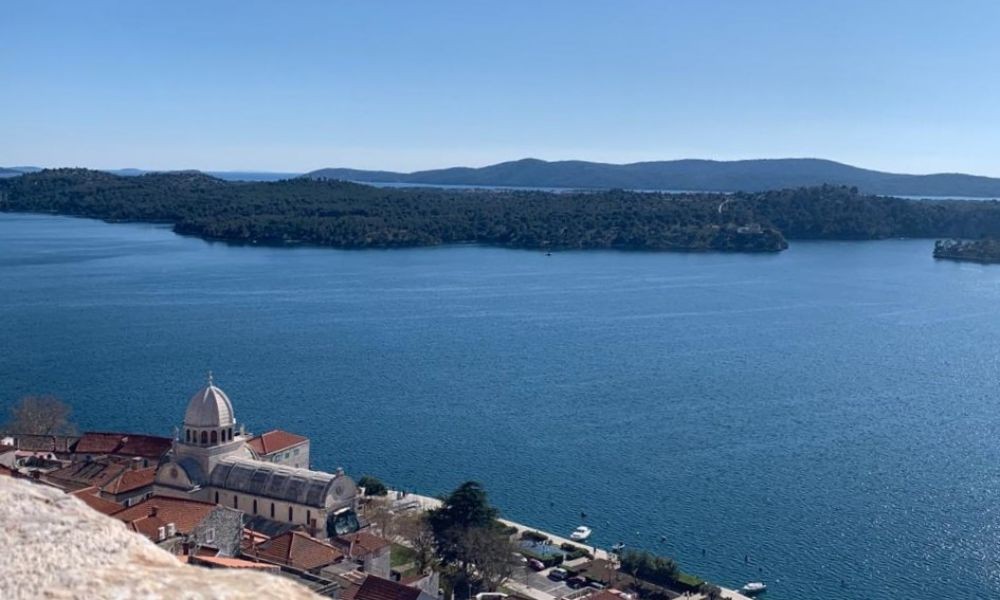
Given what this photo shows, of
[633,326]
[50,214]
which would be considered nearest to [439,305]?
[633,326]

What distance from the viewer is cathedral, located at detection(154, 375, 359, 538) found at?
70.1ft

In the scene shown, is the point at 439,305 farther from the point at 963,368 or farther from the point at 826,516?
the point at 826,516

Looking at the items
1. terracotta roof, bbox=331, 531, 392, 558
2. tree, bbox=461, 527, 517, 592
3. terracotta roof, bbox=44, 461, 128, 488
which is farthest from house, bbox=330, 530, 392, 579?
terracotta roof, bbox=44, 461, 128, 488

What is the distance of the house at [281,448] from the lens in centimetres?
2442

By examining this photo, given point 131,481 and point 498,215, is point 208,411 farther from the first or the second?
point 498,215

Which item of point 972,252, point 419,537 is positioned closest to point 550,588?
point 419,537

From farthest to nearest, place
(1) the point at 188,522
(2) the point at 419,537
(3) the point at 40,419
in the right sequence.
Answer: (3) the point at 40,419 → (2) the point at 419,537 → (1) the point at 188,522

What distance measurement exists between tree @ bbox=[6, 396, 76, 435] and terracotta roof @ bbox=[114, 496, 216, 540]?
11386mm

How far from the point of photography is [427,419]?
35.1 meters

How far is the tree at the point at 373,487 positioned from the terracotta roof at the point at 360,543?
14.9 ft

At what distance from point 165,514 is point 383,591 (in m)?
5.30

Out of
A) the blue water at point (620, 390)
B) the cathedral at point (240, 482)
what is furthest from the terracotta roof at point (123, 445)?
the blue water at point (620, 390)

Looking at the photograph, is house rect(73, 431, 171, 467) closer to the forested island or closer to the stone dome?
the stone dome

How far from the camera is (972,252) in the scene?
100 meters
